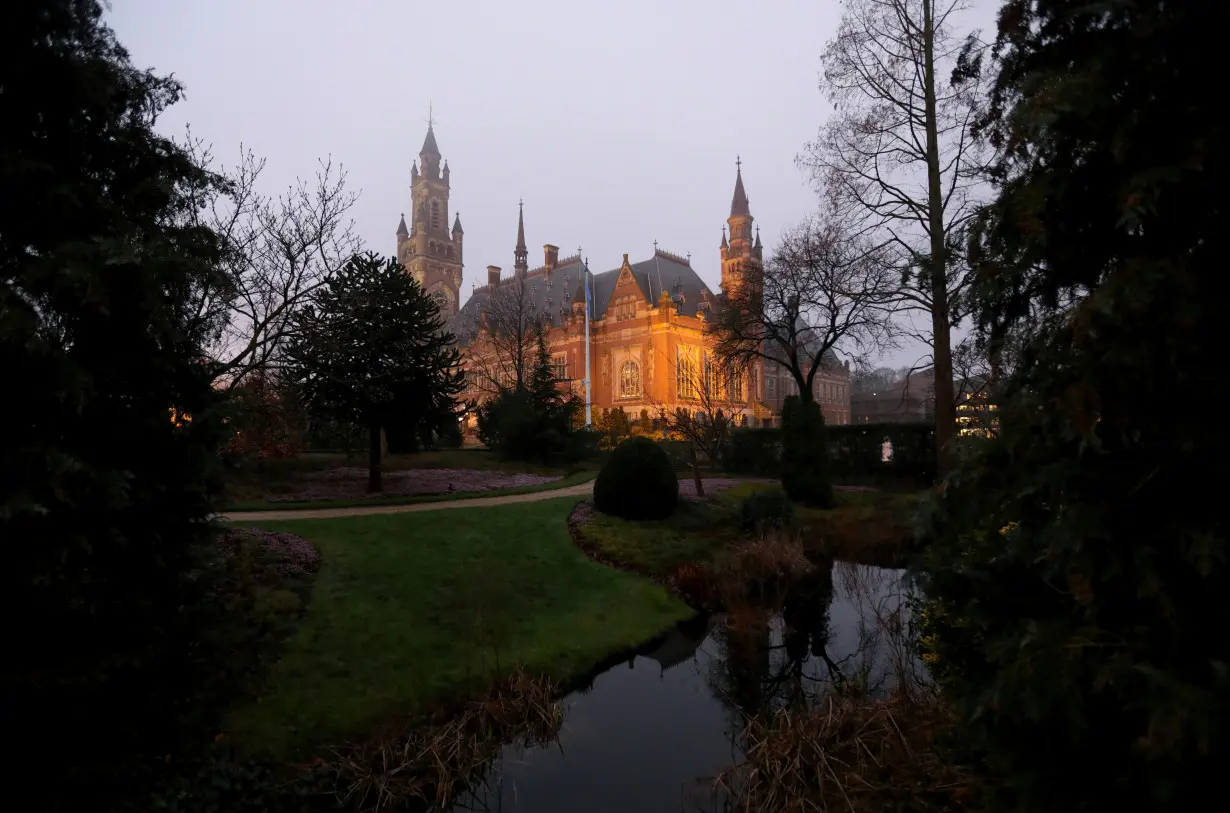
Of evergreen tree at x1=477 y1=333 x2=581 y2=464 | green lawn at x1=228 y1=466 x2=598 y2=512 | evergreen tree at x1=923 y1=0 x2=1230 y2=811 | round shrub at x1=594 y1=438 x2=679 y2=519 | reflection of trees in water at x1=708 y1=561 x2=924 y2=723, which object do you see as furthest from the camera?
evergreen tree at x1=477 y1=333 x2=581 y2=464

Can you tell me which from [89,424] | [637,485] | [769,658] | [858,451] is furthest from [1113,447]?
[858,451]

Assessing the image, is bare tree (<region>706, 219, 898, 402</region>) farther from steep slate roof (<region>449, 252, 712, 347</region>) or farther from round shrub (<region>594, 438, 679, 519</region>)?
steep slate roof (<region>449, 252, 712, 347</region>)

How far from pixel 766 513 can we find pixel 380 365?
10.5 meters

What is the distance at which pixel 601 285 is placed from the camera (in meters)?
57.6

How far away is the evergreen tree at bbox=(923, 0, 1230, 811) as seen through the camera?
7.66ft

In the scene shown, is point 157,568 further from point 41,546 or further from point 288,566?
point 288,566

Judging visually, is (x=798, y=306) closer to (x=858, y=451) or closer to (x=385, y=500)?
(x=858, y=451)

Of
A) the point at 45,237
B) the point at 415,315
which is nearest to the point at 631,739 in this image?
the point at 45,237

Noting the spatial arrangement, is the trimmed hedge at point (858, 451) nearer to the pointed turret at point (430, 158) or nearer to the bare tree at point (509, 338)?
the bare tree at point (509, 338)

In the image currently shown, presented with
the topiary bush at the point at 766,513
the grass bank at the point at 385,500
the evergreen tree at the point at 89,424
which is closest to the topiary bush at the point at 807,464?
the topiary bush at the point at 766,513

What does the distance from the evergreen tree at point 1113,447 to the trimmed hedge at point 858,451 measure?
18189 millimetres

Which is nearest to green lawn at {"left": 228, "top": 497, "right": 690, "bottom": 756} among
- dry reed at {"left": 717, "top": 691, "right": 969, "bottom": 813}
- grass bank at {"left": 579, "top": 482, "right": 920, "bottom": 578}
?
grass bank at {"left": 579, "top": 482, "right": 920, "bottom": 578}

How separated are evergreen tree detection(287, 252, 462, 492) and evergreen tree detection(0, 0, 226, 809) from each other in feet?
28.2

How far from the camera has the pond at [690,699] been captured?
224 inches
